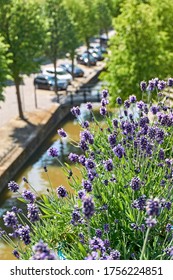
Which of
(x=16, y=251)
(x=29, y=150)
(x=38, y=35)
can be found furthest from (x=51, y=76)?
(x=16, y=251)

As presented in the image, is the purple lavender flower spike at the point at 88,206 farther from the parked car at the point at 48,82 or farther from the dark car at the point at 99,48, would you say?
the dark car at the point at 99,48

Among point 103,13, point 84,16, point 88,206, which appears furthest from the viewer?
point 103,13

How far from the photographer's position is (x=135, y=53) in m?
21.1

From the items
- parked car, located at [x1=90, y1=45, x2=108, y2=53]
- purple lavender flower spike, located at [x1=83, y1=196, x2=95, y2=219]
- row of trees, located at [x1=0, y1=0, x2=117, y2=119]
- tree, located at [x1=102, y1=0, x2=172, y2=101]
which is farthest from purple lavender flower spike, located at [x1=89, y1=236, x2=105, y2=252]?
parked car, located at [x1=90, y1=45, x2=108, y2=53]

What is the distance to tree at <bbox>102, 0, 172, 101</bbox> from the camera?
825 inches

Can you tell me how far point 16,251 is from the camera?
736 centimetres

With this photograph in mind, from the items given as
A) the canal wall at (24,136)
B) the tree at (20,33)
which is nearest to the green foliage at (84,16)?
the canal wall at (24,136)

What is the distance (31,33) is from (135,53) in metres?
6.42

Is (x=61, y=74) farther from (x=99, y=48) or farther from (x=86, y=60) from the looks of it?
(x=99, y=48)

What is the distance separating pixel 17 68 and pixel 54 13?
7.40 m

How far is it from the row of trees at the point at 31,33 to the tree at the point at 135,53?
4692 mm

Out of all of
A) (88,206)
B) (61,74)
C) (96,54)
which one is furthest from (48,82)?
(88,206)

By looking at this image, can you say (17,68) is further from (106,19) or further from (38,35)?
(106,19)

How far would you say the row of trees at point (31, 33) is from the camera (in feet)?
80.5
